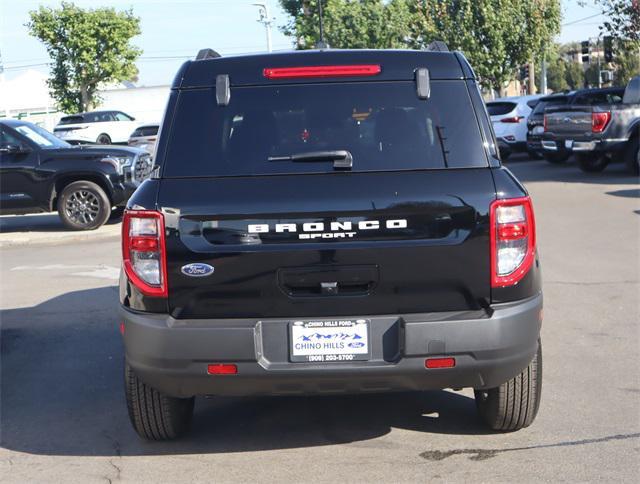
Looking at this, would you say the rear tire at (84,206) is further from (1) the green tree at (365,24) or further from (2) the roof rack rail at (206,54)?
(1) the green tree at (365,24)

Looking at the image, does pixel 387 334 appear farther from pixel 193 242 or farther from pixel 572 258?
pixel 572 258

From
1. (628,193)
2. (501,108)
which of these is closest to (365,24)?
(501,108)

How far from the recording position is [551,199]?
1736 cm

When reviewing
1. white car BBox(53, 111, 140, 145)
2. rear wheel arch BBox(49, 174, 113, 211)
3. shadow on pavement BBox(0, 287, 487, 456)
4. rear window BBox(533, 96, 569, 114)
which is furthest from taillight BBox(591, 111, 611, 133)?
white car BBox(53, 111, 140, 145)

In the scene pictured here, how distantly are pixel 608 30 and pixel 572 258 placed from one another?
2027cm

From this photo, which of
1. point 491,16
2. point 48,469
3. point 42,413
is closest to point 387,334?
point 48,469

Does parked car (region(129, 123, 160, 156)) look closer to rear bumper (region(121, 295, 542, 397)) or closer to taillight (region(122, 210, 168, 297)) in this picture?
taillight (region(122, 210, 168, 297))

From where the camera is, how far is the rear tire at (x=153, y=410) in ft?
16.6

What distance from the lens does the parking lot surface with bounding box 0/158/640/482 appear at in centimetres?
484

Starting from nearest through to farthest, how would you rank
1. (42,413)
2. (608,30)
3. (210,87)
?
(210,87), (42,413), (608,30)

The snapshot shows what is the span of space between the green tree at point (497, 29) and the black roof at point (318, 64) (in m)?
35.2

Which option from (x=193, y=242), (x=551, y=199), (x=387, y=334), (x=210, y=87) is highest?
(x=210, y=87)

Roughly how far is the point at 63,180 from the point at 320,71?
11647mm

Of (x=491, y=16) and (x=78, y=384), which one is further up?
(x=491, y=16)
